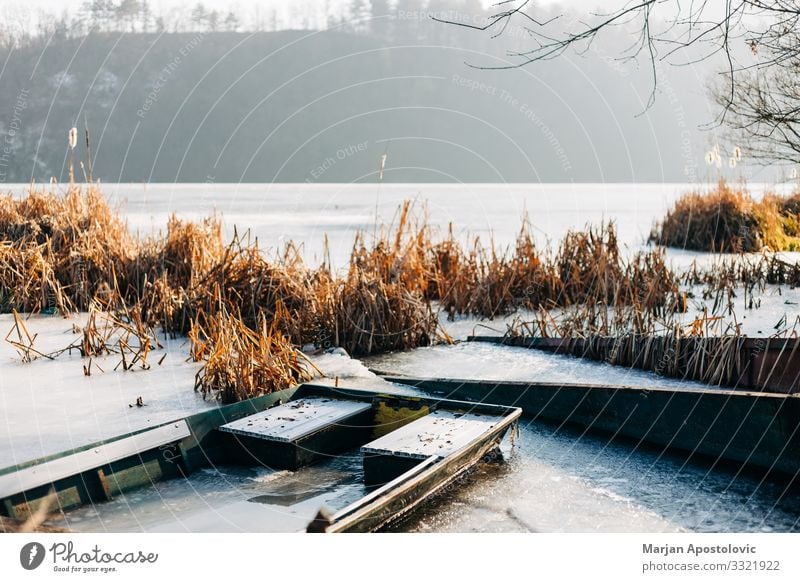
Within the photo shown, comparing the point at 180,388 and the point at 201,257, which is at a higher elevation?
the point at 201,257

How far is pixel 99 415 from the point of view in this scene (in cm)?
349

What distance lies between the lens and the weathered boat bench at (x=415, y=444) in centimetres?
279

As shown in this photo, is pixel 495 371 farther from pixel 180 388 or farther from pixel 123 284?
pixel 123 284

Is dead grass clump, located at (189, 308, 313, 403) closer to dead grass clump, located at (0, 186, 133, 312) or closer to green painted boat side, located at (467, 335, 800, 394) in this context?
green painted boat side, located at (467, 335, 800, 394)

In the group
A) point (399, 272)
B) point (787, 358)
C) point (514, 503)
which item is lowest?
point (514, 503)

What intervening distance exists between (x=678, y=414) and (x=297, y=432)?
1.61 meters

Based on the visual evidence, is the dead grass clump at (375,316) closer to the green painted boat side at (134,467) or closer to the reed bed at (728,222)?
the green painted boat side at (134,467)

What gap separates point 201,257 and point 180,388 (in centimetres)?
237

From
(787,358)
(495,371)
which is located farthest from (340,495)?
(787,358)

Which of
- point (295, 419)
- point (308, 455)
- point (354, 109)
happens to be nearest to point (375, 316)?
point (295, 419)

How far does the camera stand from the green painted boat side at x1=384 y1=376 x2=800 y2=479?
298 cm

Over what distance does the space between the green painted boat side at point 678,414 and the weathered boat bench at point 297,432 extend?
2.39 ft

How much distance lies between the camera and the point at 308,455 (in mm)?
3086
